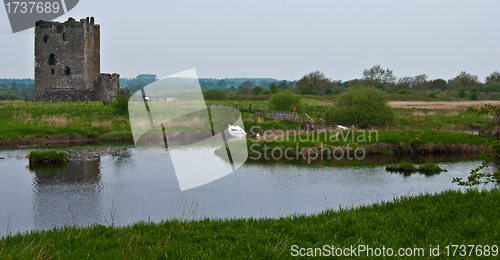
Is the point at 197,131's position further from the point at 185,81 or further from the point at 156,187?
the point at 185,81

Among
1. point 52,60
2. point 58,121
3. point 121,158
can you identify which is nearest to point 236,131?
point 121,158

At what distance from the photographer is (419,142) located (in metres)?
27.4

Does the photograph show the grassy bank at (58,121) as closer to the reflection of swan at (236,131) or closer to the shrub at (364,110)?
the reflection of swan at (236,131)

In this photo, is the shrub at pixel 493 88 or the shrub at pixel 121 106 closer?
the shrub at pixel 121 106

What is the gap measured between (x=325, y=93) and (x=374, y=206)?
70293 millimetres

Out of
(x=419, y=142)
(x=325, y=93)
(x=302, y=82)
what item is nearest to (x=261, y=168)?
(x=419, y=142)

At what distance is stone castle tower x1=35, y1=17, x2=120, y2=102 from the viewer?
4666cm

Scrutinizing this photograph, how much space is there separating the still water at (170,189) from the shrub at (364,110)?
1093 centimetres

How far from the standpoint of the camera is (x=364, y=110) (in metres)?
34.8

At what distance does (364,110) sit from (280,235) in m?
28.9

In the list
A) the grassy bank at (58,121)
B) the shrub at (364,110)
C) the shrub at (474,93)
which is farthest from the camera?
the shrub at (474,93)

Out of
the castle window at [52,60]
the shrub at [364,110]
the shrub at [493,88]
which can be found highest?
the castle window at [52,60]

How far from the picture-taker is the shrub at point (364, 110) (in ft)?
114

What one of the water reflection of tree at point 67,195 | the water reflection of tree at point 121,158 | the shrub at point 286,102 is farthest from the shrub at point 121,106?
the water reflection of tree at point 67,195
